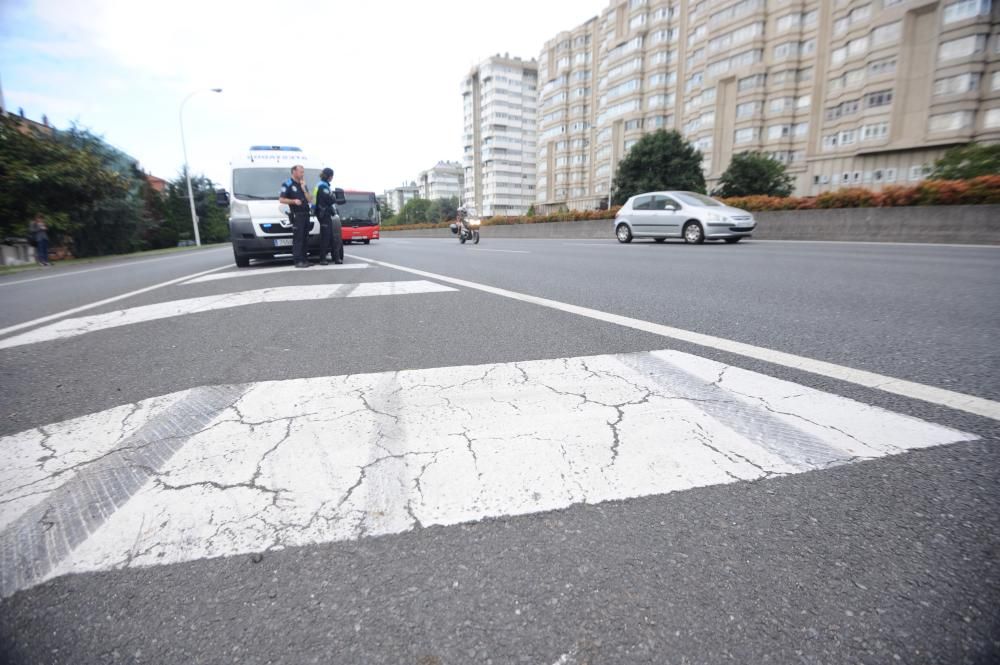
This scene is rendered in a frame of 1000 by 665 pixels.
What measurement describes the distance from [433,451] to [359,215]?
2794 centimetres

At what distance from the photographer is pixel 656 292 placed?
4.95 m

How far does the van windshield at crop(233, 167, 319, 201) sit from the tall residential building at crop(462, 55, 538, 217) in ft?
323

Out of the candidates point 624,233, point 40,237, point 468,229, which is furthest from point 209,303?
point 40,237

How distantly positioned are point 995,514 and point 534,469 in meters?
1.25

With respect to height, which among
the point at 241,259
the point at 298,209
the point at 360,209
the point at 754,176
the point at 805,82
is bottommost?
the point at 241,259

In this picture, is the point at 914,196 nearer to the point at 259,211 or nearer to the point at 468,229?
the point at 259,211

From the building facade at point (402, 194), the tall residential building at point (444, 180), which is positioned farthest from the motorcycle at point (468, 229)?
the building facade at point (402, 194)

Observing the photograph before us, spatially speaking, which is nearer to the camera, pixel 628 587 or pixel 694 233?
pixel 628 587

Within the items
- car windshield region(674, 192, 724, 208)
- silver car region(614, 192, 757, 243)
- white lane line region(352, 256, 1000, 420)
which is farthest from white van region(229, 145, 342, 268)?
car windshield region(674, 192, 724, 208)

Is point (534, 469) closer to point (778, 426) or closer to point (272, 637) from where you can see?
point (272, 637)

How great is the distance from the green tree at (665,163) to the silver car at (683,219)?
19.7 m

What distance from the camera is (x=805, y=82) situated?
45781 millimetres

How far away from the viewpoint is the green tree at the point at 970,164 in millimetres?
15062

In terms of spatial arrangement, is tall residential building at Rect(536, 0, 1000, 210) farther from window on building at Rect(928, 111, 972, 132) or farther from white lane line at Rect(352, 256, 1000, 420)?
white lane line at Rect(352, 256, 1000, 420)
